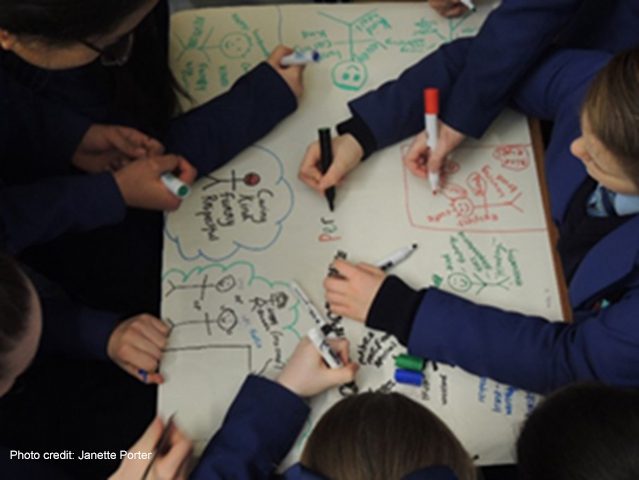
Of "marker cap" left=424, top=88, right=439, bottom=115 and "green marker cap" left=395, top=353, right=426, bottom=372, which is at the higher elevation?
"marker cap" left=424, top=88, right=439, bottom=115

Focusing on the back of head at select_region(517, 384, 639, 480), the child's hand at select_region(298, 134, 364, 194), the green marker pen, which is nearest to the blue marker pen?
the child's hand at select_region(298, 134, 364, 194)

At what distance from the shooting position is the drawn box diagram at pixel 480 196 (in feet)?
3.34

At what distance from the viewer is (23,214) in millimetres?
1028

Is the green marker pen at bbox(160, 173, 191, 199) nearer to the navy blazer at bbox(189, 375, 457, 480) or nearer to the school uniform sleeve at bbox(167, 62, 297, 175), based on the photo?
the school uniform sleeve at bbox(167, 62, 297, 175)

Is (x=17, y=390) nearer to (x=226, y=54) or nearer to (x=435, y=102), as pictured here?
(x=226, y=54)

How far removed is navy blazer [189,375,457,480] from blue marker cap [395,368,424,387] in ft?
0.38

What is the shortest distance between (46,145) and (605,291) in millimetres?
800

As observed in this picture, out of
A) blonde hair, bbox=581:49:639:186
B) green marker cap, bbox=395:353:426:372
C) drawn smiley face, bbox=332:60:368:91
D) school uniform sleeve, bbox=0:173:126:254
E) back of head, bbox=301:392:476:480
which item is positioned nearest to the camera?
back of head, bbox=301:392:476:480

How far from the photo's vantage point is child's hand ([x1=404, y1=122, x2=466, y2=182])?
1.05 m

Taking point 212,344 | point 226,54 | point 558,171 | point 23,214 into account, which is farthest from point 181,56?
point 558,171

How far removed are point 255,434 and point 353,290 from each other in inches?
8.3

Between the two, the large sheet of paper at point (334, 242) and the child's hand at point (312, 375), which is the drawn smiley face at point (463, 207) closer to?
the large sheet of paper at point (334, 242)

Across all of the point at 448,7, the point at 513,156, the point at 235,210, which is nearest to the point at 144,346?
the point at 235,210

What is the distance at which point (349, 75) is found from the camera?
1.15 metres
